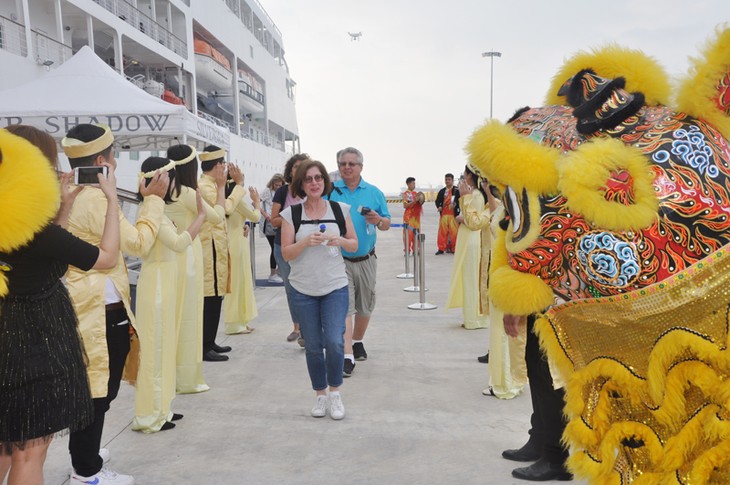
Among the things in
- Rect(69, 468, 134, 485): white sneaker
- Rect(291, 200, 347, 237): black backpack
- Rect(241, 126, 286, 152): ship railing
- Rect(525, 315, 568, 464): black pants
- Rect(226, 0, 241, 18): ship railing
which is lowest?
Rect(69, 468, 134, 485): white sneaker

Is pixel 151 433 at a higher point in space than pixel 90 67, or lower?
lower

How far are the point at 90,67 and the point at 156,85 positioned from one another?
32.3ft

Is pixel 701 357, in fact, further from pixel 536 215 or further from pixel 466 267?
pixel 466 267

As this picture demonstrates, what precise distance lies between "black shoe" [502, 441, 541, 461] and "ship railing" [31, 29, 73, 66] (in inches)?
498

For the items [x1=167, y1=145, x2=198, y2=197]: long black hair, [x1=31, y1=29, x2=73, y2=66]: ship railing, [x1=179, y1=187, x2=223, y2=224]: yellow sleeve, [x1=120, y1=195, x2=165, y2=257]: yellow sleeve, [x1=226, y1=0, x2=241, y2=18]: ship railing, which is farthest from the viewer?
[x1=226, y1=0, x2=241, y2=18]: ship railing

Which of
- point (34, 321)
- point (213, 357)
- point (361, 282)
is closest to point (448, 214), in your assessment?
point (361, 282)

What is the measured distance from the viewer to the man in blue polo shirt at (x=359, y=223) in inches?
201

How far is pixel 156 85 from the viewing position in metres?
17.7

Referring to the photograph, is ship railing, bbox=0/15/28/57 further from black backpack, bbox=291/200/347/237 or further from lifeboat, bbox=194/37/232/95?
lifeboat, bbox=194/37/232/95

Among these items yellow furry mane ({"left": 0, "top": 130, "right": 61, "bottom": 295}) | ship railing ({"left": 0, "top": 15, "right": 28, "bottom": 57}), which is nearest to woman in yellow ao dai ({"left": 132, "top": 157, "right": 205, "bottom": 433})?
yellow furry mane ({"left": 0, "top": 130, "right": 61, "bottom": 295})

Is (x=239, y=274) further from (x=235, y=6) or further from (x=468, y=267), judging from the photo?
(x=235, y=6)

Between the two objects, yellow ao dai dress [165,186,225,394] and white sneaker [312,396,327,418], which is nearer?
white sneaker [312,396,327,418]

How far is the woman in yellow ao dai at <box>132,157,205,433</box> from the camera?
3787 mm

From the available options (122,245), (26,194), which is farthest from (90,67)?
(26,194)
